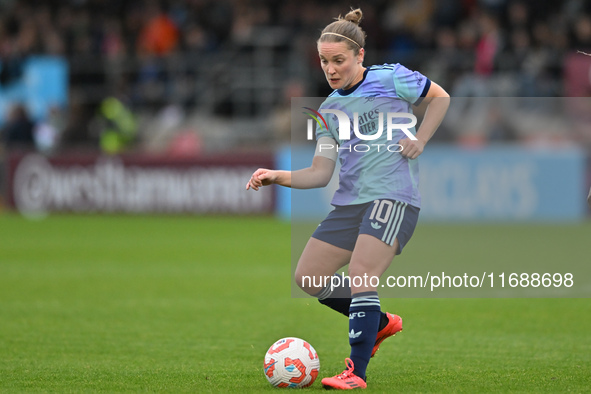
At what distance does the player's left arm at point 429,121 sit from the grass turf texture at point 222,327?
125 centimetres

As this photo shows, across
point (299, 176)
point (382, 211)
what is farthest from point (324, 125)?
point (382, 211)

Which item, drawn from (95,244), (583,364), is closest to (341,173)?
(583,364)

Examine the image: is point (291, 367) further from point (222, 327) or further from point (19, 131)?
point (19, 131)

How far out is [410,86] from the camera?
5.16 metres

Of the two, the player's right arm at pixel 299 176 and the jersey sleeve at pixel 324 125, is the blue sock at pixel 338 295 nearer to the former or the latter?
the player's right arm at pixel 299 176

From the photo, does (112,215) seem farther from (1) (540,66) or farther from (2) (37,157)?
(1) (540,66)

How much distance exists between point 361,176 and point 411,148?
31 centimetres

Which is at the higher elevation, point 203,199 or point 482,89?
point 482,89

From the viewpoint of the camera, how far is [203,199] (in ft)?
59.2

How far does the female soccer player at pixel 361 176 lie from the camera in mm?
4961

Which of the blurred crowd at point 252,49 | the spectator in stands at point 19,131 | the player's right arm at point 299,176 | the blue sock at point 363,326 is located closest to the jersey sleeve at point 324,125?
the player's right arm at point 299,176

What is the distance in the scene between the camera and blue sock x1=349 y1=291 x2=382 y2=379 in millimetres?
4941

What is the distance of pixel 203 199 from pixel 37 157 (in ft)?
11.6

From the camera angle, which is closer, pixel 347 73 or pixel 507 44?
pixel 347 73
